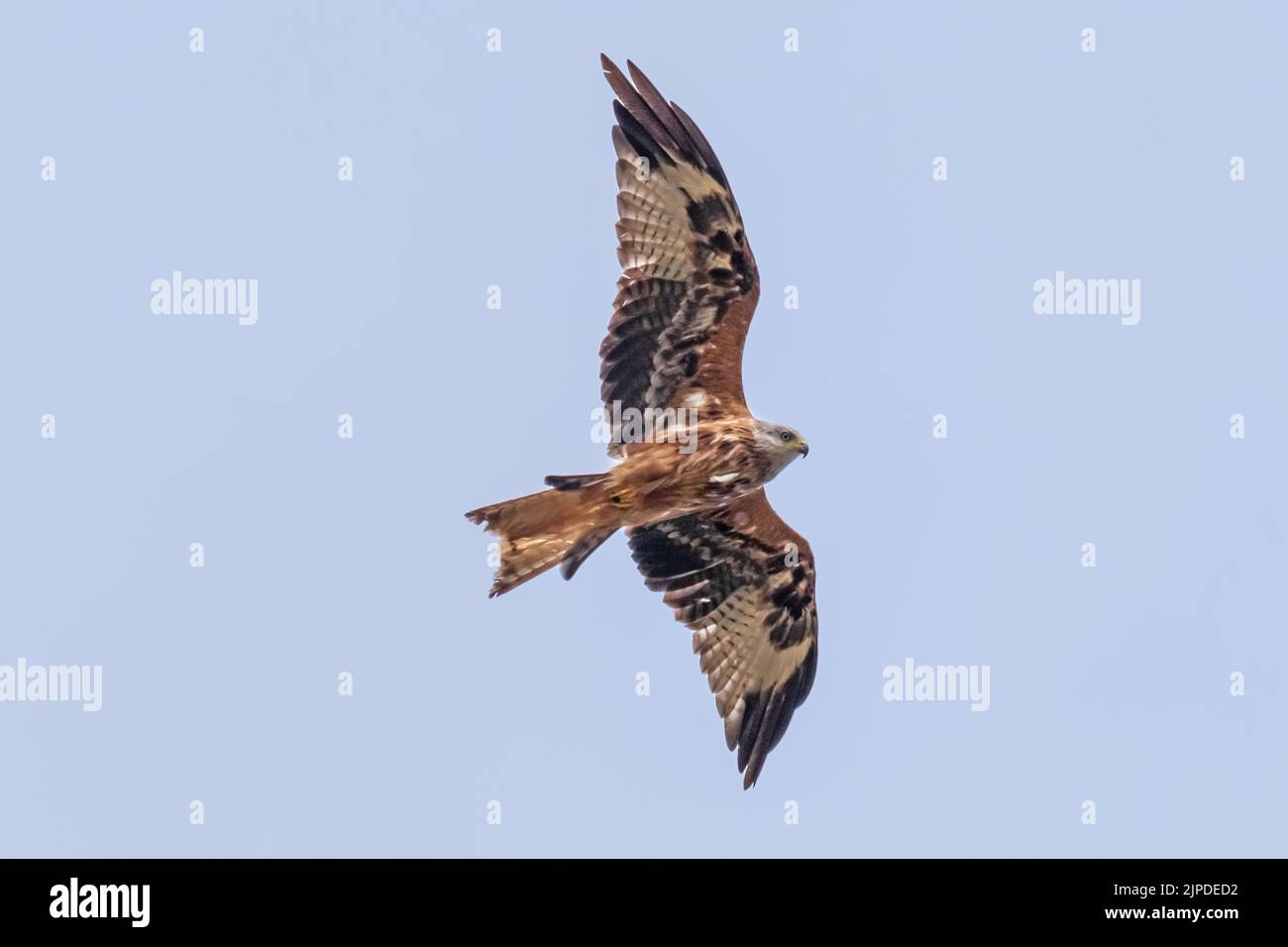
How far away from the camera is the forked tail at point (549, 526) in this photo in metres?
13.2

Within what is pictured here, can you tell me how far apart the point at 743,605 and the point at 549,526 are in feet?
7.73

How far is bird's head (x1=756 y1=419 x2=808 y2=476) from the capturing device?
13.9m

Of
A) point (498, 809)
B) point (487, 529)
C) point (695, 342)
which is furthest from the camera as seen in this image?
point (498, 809)

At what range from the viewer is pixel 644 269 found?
45.9ft

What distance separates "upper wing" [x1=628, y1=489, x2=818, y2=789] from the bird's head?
1.09 m

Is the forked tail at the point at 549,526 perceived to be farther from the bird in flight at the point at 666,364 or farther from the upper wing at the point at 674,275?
the upper wing at the point at 674,275

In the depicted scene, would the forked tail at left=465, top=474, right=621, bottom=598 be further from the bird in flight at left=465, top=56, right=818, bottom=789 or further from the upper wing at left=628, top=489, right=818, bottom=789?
the upper wing at left=628, top=489, right=818, bottom=789

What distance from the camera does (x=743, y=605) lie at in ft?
49.9

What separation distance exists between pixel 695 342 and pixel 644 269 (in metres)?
0.62

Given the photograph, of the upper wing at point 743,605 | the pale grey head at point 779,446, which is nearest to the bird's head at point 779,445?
the pale grey head at point 779,446

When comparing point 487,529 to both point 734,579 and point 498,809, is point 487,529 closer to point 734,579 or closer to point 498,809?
point 734,579

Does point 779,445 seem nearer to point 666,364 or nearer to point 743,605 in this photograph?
point 666,364

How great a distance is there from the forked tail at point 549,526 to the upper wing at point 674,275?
590 mm
